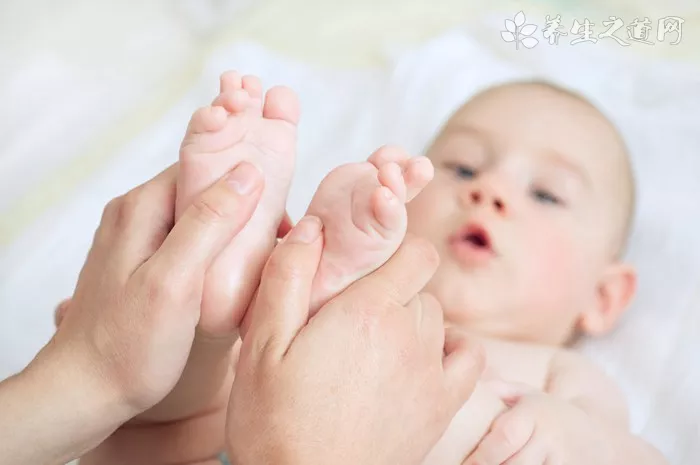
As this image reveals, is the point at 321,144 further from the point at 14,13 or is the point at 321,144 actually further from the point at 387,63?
the point at 14,13

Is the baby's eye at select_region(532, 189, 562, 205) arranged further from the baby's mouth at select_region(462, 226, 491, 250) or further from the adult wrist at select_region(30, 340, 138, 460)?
the adult wrist at select_region(30, 340, 138, 460)

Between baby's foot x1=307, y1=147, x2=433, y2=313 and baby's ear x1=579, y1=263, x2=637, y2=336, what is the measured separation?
604mm

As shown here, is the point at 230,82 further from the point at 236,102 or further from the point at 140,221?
the point at 140,221

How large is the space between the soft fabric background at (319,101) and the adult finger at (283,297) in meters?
0.66

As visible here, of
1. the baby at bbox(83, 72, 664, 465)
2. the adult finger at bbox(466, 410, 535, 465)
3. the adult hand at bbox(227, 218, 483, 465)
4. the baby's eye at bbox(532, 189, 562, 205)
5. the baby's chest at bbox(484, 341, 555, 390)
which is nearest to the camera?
the adult hand at bbox(227, 218, 483, 465)

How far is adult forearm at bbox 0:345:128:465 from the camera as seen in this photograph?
0.84 meters

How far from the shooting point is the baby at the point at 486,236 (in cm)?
83

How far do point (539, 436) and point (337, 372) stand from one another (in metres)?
0.35

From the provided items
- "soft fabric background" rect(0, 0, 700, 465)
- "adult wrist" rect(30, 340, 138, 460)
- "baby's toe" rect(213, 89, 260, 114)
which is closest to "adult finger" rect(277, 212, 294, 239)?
"baby's toe" rect(213, 89, 260, 114)

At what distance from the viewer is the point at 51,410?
84 centimetres

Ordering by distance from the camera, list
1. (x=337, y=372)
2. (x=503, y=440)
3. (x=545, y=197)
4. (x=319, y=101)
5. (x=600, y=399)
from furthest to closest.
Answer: (x=319, y=101) → (x=545, y=197) → (x=600, y=399) → (x=503, y=440) → (x=337, y=372)

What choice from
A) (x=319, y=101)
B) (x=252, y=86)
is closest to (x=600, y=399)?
(x=252, y=86)

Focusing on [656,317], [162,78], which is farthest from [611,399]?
[162,78]

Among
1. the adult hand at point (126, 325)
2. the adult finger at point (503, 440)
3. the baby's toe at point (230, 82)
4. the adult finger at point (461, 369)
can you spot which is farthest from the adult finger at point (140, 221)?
the adult finger at point (503, 440)
